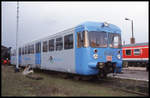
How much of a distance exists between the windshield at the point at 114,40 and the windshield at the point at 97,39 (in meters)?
0.35

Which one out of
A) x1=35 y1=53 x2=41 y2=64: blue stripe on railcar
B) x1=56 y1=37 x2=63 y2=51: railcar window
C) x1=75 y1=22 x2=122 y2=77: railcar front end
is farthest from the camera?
x1=35 y1=53 x2=41 y2=64: blue stripe on railcar

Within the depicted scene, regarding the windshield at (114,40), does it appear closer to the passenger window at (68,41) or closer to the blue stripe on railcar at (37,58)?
the passenger window at (68,41)

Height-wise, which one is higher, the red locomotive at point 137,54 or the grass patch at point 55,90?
the red locomotive at point 137,54

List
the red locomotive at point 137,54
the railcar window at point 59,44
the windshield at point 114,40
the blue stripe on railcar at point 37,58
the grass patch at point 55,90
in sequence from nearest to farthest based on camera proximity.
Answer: the grass patch at point 55,90 → the windshield at point 114,40 → the railcar window at point 59,44 → the blue stripe on railcar at point 37,58 → the red locomotive at point 137,54

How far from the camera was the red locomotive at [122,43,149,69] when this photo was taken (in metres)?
21.0

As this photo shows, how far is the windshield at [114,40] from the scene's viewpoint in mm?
9481

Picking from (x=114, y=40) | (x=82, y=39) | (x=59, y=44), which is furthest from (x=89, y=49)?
(x=59, y=44)

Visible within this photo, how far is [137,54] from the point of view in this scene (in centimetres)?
2217

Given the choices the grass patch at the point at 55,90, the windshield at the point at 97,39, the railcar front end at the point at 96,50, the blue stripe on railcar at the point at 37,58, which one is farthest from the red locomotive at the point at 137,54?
the grass patch at the point at 55,90

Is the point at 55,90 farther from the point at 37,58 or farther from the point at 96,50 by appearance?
the point at 37,58

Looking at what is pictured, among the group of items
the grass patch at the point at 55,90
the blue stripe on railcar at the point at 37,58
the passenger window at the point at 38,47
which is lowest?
the grass patch at the point at 55,90

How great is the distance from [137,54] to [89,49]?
15.1 meters

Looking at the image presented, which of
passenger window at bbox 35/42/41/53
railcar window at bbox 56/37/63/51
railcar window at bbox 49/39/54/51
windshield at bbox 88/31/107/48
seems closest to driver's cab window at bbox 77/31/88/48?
windshield at bbox 88/31/107/48

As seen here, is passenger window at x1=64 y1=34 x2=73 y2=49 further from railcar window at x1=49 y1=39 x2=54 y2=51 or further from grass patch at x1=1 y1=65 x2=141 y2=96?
grass patch at x1=1 y1=65 x2=141 y2=96
